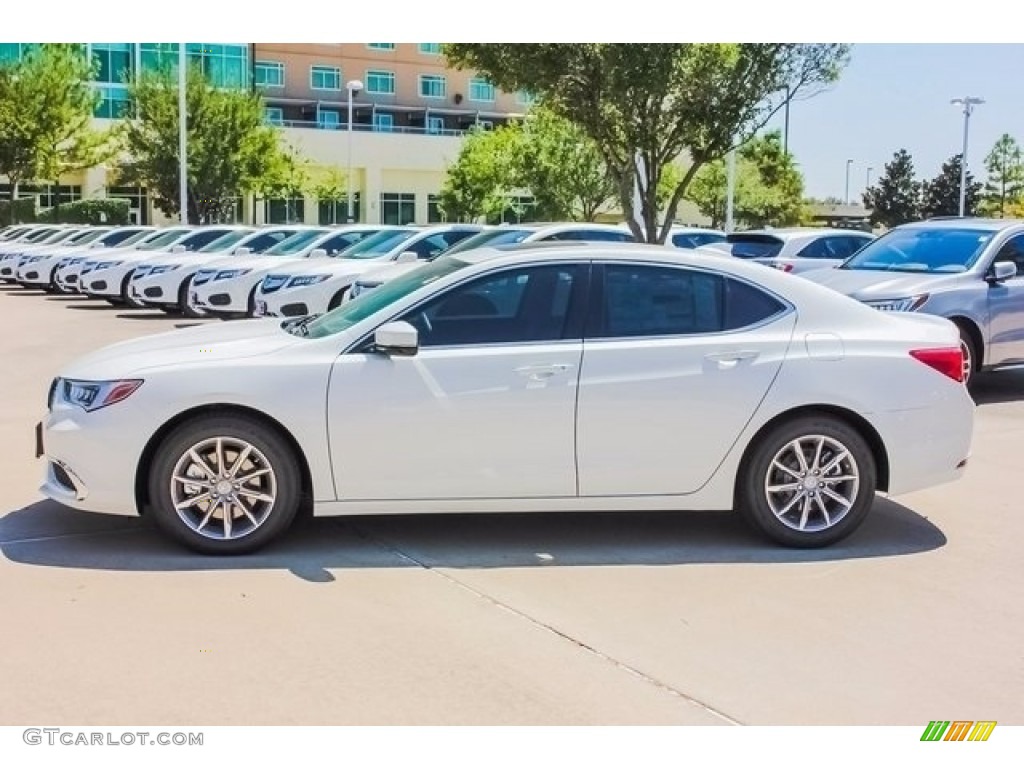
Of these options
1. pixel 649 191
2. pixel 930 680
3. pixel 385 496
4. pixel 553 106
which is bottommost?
pixel 930 680

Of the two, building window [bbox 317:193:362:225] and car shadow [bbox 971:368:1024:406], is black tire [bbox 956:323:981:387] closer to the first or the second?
car shadow [bbox 971:368:1024:406]

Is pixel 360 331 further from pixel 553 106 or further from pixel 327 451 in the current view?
pixel 553 106

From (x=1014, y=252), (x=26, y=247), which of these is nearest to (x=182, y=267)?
(x=26, y=247)

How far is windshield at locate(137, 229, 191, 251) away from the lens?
22250mm

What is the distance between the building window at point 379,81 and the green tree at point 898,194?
31170mm

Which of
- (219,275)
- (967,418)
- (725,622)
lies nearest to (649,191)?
(219,275)

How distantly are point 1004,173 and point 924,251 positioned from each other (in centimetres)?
4992

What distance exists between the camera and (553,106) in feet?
62.1

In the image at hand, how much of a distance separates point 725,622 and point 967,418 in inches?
86.1

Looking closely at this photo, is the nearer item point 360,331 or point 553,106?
point 360,331

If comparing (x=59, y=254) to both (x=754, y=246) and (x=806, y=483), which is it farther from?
(x=806, y=483)

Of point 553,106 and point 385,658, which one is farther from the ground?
point 553,106

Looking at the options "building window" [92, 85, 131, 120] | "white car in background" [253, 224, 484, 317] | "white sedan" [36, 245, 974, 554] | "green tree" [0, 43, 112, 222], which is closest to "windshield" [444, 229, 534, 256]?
"white car in background" [253, 224, 484, 317]
